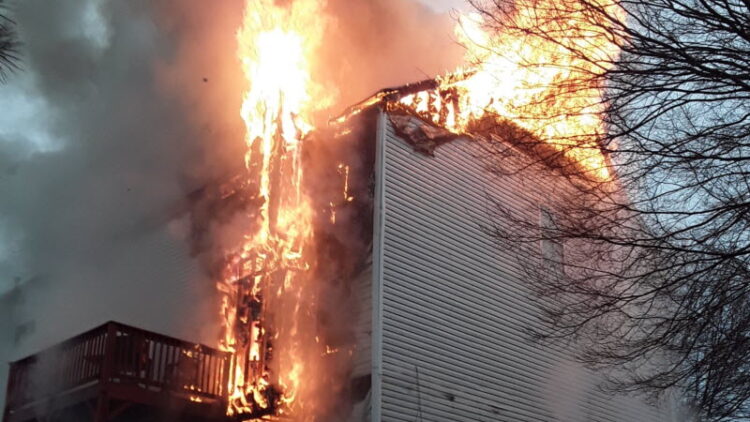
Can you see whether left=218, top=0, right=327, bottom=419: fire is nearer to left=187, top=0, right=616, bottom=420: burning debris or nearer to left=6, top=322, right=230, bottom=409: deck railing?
left=187, top=0, right=616, bottom=420: burning debris

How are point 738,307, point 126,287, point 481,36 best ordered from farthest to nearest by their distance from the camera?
point 126,287 < point 481,36 < point 738,307

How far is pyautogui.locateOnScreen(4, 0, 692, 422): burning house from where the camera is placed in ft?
39.9

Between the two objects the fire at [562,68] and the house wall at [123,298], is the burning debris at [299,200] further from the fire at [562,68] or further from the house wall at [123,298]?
the fire at [562,68]

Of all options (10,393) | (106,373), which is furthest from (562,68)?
(10,393)

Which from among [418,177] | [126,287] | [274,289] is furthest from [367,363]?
[126,287]

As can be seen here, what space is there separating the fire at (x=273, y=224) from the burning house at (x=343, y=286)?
31 millimetres

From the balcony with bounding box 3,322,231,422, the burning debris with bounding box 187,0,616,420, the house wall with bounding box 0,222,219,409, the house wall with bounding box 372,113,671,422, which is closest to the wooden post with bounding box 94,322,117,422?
the balcony with bounding box 3,322,231,422

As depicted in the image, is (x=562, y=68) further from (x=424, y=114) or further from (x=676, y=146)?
(x=424, y=114)

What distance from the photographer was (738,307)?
8.91 metres

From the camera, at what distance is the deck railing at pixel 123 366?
12.1 m

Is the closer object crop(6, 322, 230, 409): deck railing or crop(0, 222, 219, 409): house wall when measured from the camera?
crop(6, 322, 230, 409): deck railing

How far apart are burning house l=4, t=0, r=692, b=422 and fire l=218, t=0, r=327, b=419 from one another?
31 mm

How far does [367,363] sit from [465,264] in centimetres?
279

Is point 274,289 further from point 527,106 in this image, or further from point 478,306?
point 527,106
